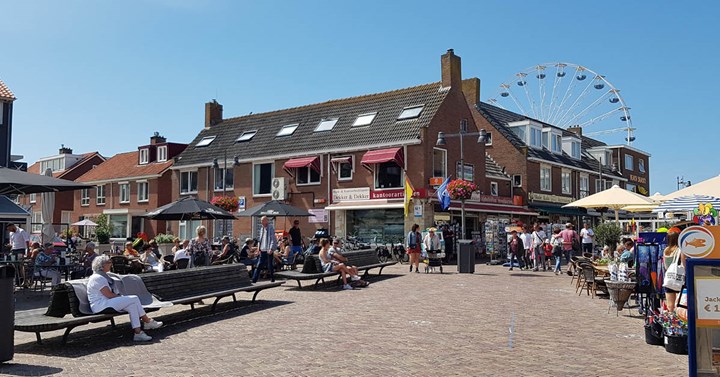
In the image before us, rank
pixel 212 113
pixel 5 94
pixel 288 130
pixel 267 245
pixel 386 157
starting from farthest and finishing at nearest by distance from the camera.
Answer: pixel 212 113, pixel 288 130, pixel 386 157, pixel 5 94, pixel 267 245

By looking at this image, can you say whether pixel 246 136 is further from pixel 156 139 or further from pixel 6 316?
pixel 6 316

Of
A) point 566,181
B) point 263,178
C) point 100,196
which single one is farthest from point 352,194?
point 100,196

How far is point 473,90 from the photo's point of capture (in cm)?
3975

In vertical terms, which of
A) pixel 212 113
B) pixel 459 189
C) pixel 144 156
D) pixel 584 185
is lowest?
pixel 459 189

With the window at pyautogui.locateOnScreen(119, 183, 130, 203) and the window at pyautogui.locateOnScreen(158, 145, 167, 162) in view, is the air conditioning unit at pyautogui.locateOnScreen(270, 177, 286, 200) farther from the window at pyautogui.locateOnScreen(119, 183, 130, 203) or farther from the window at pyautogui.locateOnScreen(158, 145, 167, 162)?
the window at pyautogui.locateOnScreen(119, 183, 130, 203)

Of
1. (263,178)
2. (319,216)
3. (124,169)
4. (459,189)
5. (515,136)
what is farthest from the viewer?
(124,169)

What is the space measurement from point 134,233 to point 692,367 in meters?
41.5

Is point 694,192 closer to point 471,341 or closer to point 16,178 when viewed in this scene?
point 471,341

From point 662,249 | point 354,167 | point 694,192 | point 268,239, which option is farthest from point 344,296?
point 354,167

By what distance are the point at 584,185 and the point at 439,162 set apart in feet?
62.3

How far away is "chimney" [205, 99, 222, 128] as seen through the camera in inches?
1639

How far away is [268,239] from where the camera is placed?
52.4ft

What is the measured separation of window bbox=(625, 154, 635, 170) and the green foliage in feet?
105

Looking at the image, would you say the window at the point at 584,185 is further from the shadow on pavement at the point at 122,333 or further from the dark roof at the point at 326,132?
the shadow on pavement at the point at 122,333
